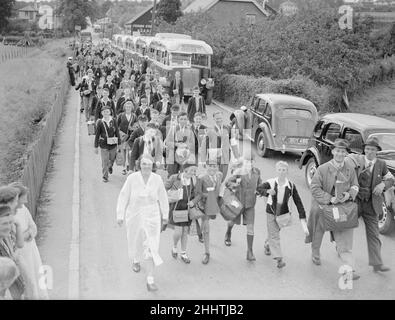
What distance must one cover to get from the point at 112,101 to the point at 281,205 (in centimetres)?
895

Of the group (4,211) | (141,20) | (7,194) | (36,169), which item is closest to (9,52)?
(141,20)

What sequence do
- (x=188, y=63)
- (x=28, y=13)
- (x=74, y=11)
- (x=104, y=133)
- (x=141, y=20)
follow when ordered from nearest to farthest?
(x=104, y=133)
(x=188, y=63)
(x=141, y=20)
(x=74, y=11)
(x=28, y=13)

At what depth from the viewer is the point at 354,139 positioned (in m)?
11.2

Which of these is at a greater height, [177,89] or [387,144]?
[177,89]

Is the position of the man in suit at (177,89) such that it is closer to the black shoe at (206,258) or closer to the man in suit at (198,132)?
the man in suit at (198,132)

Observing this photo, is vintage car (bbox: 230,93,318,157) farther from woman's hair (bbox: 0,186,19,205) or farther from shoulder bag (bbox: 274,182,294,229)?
woman's hair (bbox: 0,186,19,205)

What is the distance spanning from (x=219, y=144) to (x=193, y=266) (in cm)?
375

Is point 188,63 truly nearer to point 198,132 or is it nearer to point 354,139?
point 198,132

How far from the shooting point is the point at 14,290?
224 inches

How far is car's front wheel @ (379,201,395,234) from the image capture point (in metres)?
9.39

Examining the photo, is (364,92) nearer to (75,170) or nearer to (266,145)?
(266,145)

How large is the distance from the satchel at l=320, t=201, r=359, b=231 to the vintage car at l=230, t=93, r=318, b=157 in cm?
735

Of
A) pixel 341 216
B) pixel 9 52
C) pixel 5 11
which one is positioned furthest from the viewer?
pixel 5 11

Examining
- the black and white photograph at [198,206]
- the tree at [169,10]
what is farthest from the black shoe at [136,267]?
the tree at [169,10]
